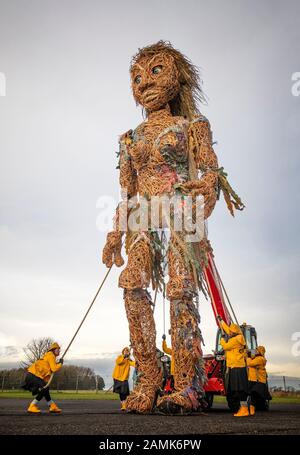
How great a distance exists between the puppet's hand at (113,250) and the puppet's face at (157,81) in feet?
5.87

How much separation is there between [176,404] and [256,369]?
2837 millimetres

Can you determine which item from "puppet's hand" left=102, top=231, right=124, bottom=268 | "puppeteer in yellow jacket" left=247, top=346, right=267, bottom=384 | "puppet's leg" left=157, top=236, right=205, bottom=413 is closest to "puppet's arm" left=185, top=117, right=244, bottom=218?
"puppet's leg" left=157, top=236, right=205, bottom=413

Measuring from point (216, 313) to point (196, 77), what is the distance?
3.84 m

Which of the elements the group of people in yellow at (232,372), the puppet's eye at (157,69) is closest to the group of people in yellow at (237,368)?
the group of people in yellow at (232,372)

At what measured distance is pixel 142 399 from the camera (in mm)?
4160

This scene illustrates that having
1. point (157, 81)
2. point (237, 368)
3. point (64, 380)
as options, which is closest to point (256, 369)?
point (237, 368)

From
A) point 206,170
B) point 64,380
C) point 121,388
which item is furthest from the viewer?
point 64,380

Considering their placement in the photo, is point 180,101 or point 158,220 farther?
point 180,101

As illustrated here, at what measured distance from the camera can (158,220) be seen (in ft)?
15.8

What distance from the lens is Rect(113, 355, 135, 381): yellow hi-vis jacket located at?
722 cm

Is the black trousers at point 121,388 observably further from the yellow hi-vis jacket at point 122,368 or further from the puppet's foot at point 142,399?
the puppet's foot at point 142,399

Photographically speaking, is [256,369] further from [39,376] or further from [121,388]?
[39,376]
